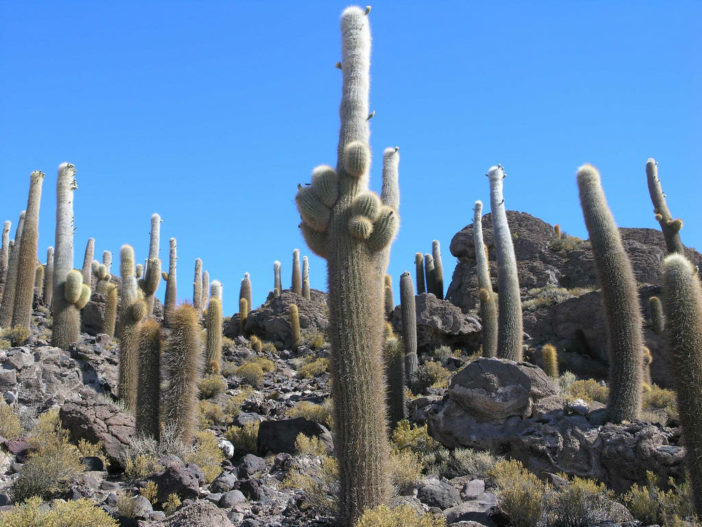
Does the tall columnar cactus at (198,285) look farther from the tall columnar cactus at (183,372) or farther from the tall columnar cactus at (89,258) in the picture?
the tall columnar cactus at (183,372)

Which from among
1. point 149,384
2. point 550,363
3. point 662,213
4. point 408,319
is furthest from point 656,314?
point 149,384

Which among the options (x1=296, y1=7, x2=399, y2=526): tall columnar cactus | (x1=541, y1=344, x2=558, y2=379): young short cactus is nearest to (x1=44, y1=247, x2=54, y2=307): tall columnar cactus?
(x1=541, y1=344, x2=558, y2=379): young short cactus

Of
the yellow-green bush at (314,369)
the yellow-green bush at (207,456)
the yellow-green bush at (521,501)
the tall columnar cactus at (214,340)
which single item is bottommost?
the yellow-green bush at (521,501)

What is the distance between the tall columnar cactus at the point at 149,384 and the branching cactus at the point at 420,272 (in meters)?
18.6

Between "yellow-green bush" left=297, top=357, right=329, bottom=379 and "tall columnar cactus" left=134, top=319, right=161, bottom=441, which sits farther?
"yellow-green bush" left=297, top=357, right=329, bottom=379

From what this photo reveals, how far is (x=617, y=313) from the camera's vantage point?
428 inches

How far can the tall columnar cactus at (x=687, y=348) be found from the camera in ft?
22.1

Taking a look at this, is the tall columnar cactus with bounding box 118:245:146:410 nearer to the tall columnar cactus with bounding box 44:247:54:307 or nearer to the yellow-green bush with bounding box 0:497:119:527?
the yellow-green bush with bounding box 0:497:119:527

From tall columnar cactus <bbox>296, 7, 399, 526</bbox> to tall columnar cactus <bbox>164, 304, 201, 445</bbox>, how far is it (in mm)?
3201

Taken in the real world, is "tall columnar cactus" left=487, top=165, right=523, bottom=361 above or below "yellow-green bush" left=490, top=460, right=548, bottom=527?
above

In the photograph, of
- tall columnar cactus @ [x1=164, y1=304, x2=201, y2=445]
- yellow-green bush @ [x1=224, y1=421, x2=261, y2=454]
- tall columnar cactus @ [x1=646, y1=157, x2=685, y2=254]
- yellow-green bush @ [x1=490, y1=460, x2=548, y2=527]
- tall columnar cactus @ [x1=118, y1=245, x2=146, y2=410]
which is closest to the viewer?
yellow-green bush @ [x1=490, y1=460, x2=548, y2=527]

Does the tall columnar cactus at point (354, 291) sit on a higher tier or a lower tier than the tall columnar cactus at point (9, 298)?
lower

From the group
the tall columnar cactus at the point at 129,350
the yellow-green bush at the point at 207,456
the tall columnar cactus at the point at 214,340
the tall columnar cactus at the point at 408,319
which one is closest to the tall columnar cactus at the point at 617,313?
the yellow-green bush at the point at 207,456

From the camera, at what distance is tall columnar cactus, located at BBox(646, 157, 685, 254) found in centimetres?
1797
